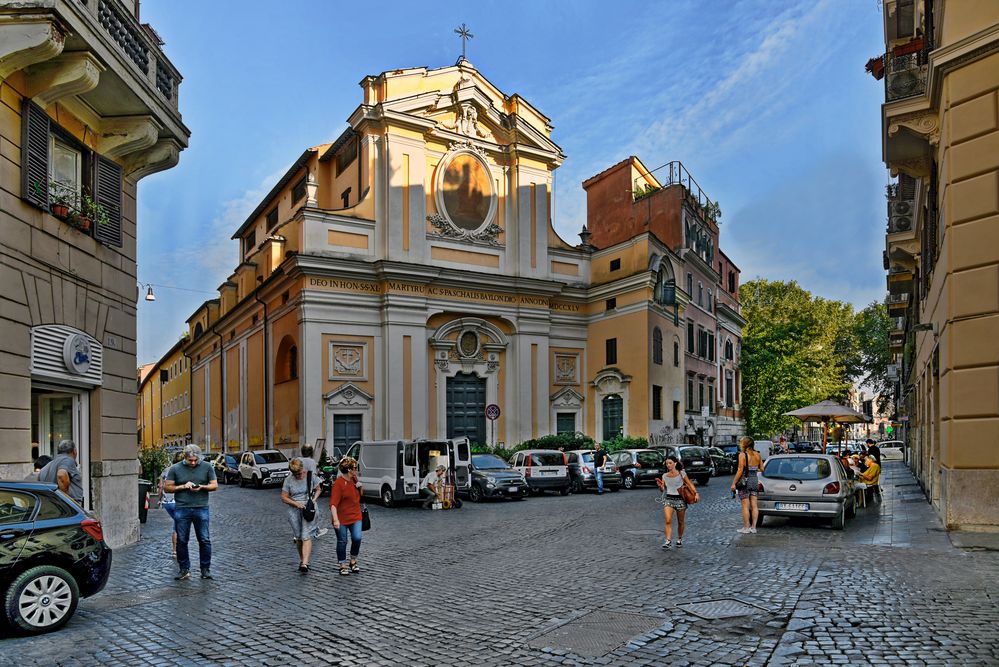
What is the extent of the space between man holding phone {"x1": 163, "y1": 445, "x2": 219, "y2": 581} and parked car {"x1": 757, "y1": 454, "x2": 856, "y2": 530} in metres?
9.77

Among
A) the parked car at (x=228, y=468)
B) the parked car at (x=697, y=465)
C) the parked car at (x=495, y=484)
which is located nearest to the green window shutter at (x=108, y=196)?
the parked car at (x=495, y=484)

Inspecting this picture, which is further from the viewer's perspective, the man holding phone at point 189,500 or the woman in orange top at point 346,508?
the woman in orange top at point 346,508

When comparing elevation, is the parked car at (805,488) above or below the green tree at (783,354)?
below

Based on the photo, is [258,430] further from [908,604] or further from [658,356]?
[908,604]

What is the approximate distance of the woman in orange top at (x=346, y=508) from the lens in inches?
429

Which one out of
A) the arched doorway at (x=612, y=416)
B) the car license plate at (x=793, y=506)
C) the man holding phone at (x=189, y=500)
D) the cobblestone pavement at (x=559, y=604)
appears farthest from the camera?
the arched doorway at (x=612, y=416)

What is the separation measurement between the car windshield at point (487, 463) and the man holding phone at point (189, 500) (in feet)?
42.1

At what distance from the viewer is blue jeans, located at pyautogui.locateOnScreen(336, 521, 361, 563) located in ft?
35.5

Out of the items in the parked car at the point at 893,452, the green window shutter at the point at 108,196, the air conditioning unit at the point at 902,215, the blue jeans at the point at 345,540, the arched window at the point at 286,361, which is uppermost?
the air conditioning unit at the point at 902,215

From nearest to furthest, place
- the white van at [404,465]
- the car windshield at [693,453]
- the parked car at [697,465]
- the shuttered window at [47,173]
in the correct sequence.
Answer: the shuttered window at [47,173], the white van at [404,465], the parked car at [697,465], the car windshield at [693,453]

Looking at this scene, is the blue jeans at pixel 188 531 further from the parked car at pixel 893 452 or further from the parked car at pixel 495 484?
the parked car at pixel 893 452

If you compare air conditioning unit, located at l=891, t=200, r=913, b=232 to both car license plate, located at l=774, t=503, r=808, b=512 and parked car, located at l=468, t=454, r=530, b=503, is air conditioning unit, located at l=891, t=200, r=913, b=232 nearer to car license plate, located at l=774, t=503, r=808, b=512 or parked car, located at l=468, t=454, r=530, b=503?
car license plate, located at l=774, t=503, r=808, b=512

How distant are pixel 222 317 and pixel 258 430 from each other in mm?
9245

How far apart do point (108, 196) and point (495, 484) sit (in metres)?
12.5
